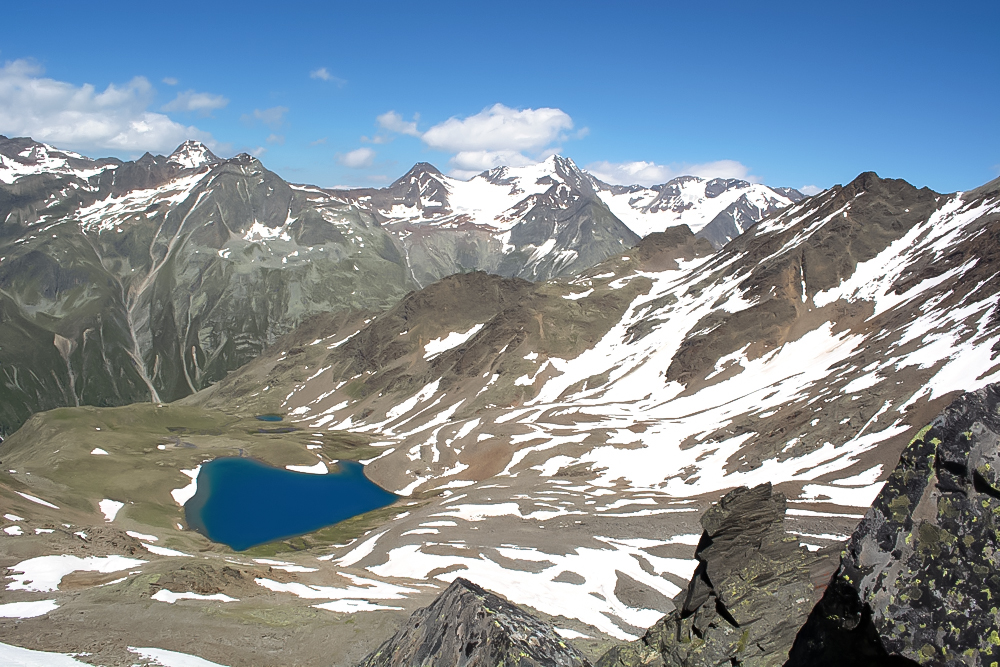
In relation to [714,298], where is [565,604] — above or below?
below

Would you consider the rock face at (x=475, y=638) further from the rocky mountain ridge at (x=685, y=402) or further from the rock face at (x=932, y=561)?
the rocky mountain ridge at (x=685, y=402)

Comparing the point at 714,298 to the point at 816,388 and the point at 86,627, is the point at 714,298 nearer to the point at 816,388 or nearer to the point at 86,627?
the point at 816,388

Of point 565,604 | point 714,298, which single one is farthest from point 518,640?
point 714,298

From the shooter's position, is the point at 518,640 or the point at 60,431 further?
the point at 60,431

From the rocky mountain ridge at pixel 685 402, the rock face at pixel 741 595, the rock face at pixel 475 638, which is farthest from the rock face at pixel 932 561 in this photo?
the rocky mountain ridge at pixel 685 402

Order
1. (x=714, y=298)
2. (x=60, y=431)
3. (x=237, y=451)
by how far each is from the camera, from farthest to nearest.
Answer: (x=714, y=298) < (x=237, y=451) < (x=60, y=431)

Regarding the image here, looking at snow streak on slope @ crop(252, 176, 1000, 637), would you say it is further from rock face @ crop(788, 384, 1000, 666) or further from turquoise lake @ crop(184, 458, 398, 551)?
rock face @ crop(788, 384, 1000, 666)

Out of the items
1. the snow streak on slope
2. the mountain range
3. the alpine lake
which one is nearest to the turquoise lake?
the alpine lake

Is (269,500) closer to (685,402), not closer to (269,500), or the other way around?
(269,500)
